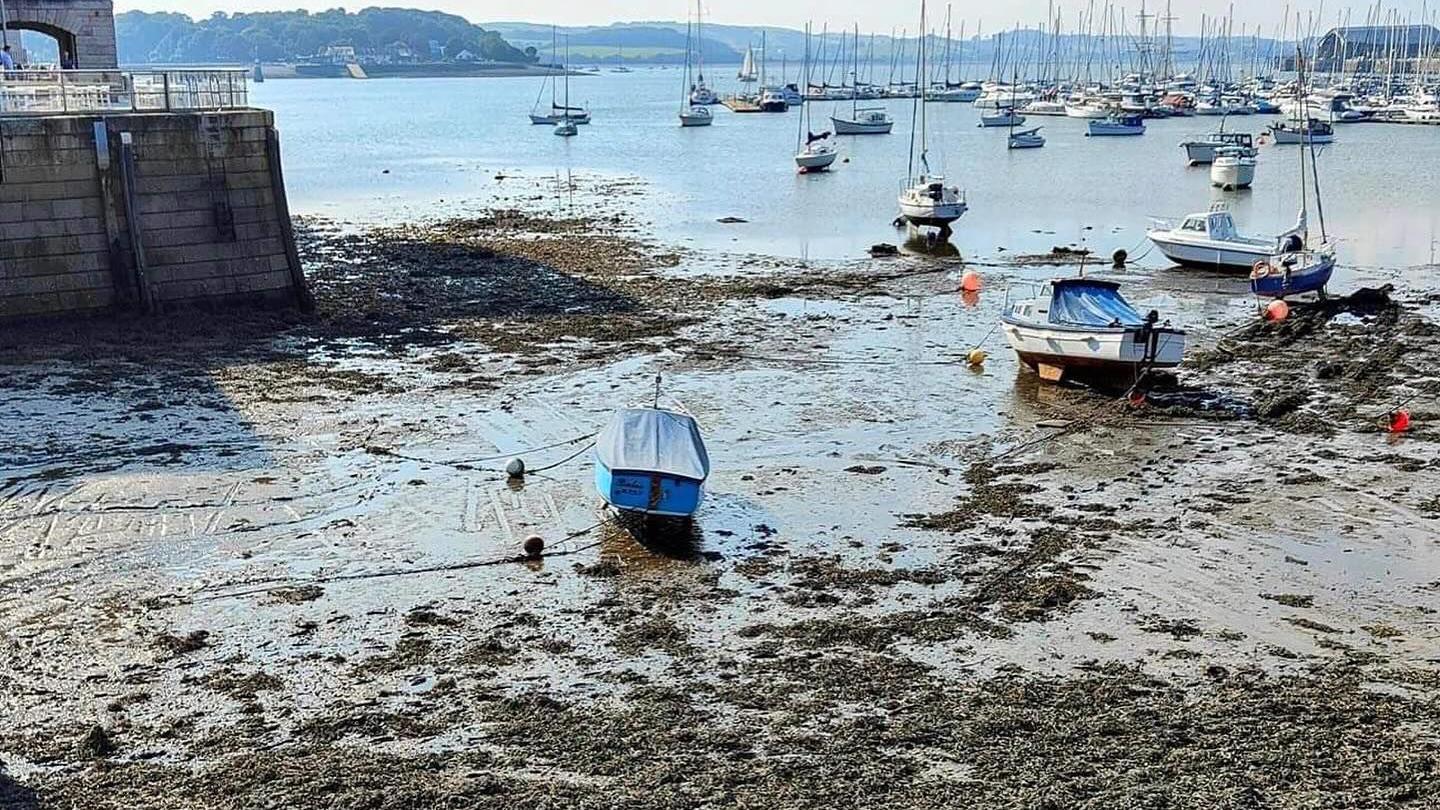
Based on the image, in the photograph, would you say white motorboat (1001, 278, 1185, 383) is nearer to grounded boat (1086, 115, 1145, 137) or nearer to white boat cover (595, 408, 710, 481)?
white boat cover (595, 408, 710, 481)

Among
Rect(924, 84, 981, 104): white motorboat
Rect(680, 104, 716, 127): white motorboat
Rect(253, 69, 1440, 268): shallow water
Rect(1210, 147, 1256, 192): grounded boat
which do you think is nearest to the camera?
Rect(253, 69, 1440, 268): shallow water

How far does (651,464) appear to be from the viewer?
16.4 metres

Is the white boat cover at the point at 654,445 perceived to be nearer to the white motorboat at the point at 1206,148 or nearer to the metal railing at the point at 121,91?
the metal railing at the point at 121,91

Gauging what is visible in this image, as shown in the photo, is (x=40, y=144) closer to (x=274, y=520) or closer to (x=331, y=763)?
(x=274, y=520)

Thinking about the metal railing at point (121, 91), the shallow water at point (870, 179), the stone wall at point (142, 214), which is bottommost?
the shallow water at point (870, 179)

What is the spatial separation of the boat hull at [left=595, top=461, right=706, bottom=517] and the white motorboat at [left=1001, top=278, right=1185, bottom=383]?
360 inches

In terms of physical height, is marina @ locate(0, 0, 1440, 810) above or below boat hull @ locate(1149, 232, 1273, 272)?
→ below

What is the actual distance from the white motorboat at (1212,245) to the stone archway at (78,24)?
999 inches

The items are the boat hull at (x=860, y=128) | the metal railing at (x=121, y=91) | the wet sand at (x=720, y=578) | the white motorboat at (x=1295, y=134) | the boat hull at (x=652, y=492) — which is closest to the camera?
the wet sand at (x=720, y=578)

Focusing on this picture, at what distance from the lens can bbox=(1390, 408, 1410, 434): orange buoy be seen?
67.4ft

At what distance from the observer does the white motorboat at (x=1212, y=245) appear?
3475 centimetres

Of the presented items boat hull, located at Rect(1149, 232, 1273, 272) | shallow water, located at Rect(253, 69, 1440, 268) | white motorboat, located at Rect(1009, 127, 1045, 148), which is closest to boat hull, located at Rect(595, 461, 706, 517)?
boat hull, located at Rect(1149, 232, 1273, 272)

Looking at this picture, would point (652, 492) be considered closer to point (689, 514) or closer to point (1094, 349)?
point (689, 514)

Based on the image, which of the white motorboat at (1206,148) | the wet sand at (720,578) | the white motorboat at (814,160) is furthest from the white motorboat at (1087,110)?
the wet sand at (720,578)
